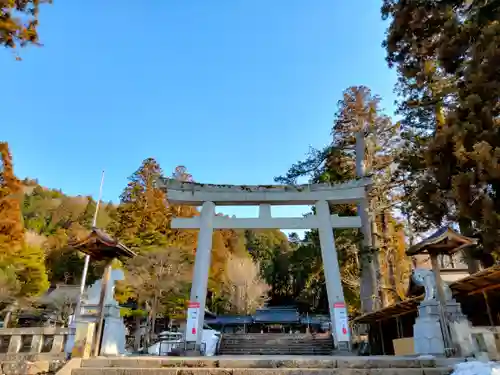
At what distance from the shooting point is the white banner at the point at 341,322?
10.4 metres

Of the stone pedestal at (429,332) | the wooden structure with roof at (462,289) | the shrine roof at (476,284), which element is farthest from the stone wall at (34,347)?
the shrine roof at (476,284)

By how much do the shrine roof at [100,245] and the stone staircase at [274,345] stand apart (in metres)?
11.1

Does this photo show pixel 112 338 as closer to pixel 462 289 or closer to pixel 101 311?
pixel 101 311

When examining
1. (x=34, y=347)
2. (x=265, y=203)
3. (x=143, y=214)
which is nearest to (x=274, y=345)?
(x=265, y=203)

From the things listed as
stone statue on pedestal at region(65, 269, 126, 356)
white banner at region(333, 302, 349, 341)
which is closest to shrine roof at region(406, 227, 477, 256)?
white banner at region(333, 302, 349, 341)

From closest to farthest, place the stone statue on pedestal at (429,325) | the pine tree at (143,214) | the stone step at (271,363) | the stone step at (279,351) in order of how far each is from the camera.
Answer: the stone step at (271,363), the stone statue on pedestal at (429,325), the stone step at (279,351), the pine tree at (143,214)

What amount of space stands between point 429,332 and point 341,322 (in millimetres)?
4396

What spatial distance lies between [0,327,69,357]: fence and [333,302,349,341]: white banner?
23.9 feet

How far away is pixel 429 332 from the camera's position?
646 centimetres

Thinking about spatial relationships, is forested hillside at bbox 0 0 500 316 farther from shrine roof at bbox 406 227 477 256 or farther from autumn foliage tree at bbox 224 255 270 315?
shrine roof at bbox 406 227 477 256

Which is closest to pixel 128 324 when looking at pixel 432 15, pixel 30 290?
pixel 30 290

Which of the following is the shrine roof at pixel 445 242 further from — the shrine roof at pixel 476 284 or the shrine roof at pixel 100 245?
the shrine roof at pixel 100 245

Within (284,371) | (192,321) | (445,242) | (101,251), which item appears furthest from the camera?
(192,321)

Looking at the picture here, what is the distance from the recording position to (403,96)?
541 inches
